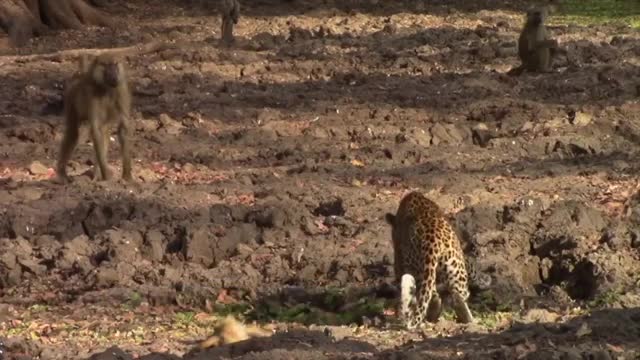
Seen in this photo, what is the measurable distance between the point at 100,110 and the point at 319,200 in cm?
236

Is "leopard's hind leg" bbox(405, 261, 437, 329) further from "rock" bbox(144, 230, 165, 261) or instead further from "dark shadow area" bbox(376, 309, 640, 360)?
"rock" bbox(144, 230, 165, 261)

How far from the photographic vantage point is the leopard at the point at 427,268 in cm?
994

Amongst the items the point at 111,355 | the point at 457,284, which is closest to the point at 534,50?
the point at 457,284

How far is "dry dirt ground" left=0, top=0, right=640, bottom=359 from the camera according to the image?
994cm

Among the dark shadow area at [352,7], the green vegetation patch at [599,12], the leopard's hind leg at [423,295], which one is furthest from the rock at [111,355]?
the dark shadow area at [352,7]

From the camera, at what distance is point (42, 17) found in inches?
935

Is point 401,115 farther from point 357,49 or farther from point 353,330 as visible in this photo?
point 353,330

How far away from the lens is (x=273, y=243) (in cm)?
1202

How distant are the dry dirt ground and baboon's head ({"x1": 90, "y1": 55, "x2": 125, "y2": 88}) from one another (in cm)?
87

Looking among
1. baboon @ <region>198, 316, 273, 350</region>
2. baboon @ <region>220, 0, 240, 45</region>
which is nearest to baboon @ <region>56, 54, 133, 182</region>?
baboon @ <region>198, 316, 273, 350</region>

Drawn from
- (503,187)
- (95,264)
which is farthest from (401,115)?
(95,264)

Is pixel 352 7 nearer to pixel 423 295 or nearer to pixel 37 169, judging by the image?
pixel 37 169

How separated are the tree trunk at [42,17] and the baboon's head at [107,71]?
846 cm

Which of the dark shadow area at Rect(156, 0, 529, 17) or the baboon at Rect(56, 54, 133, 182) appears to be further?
the dark shadow area at Rect(156, 0, 529, 17)
